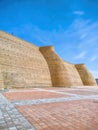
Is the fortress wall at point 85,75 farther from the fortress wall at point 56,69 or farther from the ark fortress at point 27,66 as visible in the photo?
the ark fortress at point 27,66

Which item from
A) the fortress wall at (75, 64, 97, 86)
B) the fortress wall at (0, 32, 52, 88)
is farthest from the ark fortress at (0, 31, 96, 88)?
the fortress wall at (75, 64, 97, 86)

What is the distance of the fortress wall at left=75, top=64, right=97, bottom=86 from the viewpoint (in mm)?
37553

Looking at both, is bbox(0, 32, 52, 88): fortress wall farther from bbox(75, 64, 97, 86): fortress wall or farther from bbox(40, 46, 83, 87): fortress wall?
bbox(75, 64, 97, 86): fortress wall

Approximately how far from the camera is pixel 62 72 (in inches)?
922

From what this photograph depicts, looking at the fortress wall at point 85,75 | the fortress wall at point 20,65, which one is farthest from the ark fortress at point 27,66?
the fortress wall at point 85,75

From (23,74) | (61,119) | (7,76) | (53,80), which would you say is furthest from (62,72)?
(61,119)

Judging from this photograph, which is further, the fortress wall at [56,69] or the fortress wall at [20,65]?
the fortress wall at [56,69]

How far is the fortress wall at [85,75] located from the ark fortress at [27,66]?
16.4 m

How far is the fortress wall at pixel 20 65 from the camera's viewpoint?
17031mm

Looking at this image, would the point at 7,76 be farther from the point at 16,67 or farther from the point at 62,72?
the point at 62,72

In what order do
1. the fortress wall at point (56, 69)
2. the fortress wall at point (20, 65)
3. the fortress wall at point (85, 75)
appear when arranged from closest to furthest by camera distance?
A: 1. the fortress wall at point (20, 65)
2. the fortress wall at point (56, 69)
3. the fortress wall at point (85, 75)

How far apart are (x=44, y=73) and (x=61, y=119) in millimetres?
19176

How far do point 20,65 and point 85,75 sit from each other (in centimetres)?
2457

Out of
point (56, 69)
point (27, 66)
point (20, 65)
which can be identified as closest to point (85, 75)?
point (56, 69)
